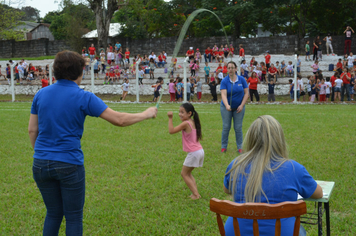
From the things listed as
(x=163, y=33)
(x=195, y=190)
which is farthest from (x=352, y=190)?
(x=163, y=33)

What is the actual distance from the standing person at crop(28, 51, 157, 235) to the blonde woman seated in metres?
1.16

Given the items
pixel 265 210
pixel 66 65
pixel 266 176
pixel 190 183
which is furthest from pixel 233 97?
pixel 265 210

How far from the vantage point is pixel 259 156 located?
2561mm

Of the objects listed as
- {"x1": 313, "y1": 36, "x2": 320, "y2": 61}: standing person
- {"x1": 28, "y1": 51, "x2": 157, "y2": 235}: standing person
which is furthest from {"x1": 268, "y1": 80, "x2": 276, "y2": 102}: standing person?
{"x1": 28, "y1": 51, "x2": 157, "y2": 235}: standing person

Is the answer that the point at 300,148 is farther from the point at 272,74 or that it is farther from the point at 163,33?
the point at 163,33

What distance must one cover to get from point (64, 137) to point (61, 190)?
0.46 metres

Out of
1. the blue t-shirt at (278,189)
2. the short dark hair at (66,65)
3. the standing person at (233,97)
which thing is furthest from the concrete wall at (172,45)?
the short dark hair at (66,65)

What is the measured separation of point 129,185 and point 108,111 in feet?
10.4

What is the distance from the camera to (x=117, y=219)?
4.62m

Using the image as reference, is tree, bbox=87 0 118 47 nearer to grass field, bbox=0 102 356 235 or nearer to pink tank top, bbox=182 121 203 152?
grass field, bbox=0 102 356 235

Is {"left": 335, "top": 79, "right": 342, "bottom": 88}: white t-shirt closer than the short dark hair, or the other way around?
the short dark hair

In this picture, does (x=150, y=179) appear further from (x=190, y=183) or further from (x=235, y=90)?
(x=235, y=90)

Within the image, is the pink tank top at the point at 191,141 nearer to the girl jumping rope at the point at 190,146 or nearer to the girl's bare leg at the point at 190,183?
the girl jumping rope at the point at 190,146

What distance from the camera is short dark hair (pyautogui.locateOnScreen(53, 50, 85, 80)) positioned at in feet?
9.82
